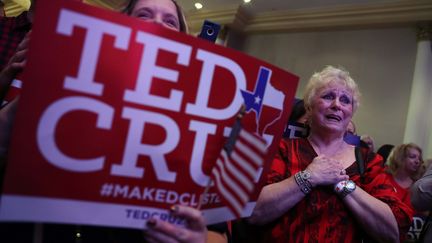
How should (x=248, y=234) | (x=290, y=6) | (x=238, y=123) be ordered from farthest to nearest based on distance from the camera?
(x=290, y=6), (x=248, y=234), (x=238, y=123)

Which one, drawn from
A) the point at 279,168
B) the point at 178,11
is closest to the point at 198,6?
the point at 279,168

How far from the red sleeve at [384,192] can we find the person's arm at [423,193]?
638 mm

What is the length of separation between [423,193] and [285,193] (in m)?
1.11

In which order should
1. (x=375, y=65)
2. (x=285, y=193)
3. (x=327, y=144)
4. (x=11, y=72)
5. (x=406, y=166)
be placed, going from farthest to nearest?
1. (x=375, y=65)
2. (x=406, y=166)
3. (x=327, y=144)
4. (x=285, y=193)
5. (x=11, y=72)

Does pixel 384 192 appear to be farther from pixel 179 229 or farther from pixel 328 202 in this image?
pixel 179 229

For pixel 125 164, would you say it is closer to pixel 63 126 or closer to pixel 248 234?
pixel 63 126

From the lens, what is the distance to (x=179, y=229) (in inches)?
27.5

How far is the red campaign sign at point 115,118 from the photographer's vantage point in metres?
0.59

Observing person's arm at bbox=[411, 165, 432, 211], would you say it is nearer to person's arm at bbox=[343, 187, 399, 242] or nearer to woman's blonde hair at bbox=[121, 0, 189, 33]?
person's arm at bbox=[343, 187, 399, 242]

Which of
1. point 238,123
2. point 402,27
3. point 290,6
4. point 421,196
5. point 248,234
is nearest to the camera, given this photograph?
point 238,123

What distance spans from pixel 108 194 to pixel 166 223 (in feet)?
0.38

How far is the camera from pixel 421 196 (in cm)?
208

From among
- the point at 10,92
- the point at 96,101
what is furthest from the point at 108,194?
the point at 10,92

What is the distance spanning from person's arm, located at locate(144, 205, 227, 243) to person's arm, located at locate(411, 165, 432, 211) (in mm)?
1760
